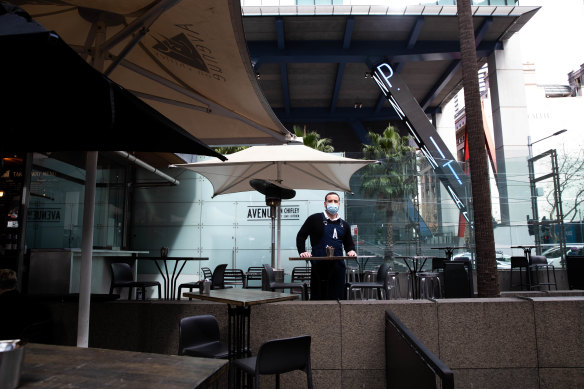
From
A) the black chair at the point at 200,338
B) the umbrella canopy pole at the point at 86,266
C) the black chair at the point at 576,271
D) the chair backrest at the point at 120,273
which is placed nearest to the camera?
the umbrella canopy pole at the point at 86,266

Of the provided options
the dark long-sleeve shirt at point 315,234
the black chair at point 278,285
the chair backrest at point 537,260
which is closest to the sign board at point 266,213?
the black chair at point 278,285

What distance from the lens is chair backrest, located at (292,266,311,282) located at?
10430 mm

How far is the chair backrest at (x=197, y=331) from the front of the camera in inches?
135

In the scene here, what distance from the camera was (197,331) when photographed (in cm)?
360

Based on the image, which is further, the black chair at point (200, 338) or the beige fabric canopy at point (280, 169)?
the beige fabric canopy at point (280, 169)

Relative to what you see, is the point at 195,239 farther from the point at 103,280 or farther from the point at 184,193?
the point at 103,280

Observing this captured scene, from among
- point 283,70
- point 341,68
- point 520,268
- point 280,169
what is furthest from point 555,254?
point 283,70

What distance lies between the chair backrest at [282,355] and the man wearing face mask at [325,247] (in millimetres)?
2617

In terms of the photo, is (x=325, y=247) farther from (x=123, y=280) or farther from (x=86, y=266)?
(x=123, y=280)

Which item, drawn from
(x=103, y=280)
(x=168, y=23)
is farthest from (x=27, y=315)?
(x=103, y=280)

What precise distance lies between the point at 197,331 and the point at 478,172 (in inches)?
153

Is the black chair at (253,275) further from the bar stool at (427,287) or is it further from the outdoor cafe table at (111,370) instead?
the outdoor cafe table at (111,370)

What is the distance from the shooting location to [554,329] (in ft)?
12.8

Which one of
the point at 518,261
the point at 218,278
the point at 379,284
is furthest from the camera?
the point at 518,261
